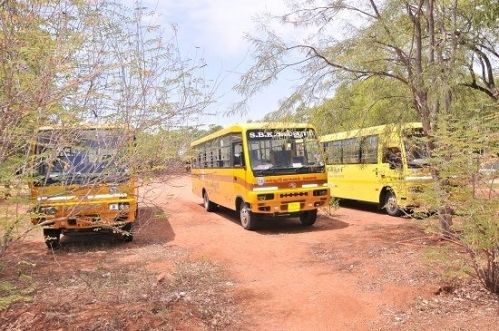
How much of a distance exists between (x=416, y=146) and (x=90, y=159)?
6286 millimetres

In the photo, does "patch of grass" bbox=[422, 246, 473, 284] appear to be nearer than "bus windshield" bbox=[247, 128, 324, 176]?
Yes

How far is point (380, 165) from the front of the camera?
41.3ft

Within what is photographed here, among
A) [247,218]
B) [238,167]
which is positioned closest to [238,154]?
[238,167]

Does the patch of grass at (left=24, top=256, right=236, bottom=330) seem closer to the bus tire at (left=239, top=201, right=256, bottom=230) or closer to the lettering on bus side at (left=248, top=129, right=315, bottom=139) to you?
the bus tire at (left=239, top=201, right=256, bottom=230)

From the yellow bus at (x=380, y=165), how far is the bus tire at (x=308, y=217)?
2029mm

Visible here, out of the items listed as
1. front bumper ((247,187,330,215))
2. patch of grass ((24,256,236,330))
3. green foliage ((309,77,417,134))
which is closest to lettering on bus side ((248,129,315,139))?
green foliage ((309,77,417,134))

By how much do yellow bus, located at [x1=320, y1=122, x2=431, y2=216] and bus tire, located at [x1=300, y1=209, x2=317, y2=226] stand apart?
2.03 m

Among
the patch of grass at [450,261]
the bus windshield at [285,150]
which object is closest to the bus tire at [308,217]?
the bus windshield at [285,150]

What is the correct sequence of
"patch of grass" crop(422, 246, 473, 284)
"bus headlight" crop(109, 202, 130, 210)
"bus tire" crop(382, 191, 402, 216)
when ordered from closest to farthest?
"patch of grass" crop(422, 246, 473, 284) < "bus headlight" crop(109, 202, 130, 210) < "bus tire" crop(382, 191, 402, 216)

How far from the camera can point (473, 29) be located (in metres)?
9.05

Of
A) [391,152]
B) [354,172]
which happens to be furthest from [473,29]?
[354,172]

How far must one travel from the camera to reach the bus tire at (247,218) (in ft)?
35.3

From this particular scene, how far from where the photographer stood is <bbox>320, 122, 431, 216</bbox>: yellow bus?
28.8ft

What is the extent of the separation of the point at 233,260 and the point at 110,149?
4.15m
